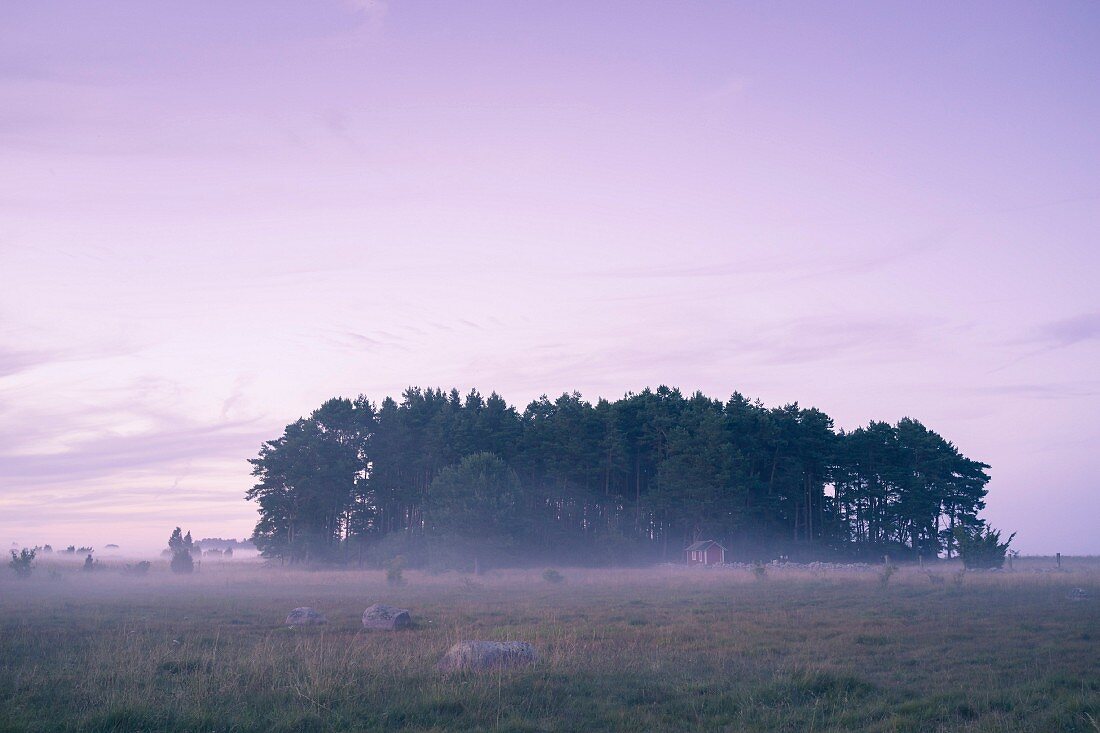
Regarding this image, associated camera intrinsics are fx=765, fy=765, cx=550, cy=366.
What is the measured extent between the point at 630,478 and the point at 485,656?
78567 mm

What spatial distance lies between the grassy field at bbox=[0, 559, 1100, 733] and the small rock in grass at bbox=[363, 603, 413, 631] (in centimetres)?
86

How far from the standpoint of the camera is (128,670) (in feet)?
46.3

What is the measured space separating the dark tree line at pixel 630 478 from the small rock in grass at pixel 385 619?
51157mm

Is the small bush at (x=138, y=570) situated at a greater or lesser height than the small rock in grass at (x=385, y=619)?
lesser

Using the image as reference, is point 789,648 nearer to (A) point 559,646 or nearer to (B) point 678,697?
(A) point 559,646

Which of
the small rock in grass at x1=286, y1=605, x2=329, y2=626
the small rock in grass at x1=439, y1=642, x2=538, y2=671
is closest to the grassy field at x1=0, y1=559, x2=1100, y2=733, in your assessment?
the small rock in grass at x1=439, y1=642, x2=538, y2=671

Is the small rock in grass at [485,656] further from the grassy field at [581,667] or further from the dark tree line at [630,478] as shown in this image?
the dark tree line at [630,478]

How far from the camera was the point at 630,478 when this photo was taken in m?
92.4

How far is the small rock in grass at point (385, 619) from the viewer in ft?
77.2

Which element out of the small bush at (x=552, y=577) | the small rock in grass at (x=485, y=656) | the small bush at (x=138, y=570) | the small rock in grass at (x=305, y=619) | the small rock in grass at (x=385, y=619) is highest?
the small rock in grass at (x=485, y=656)

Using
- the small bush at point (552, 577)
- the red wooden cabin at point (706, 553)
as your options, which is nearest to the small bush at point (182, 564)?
the small bush at point (552, 577)

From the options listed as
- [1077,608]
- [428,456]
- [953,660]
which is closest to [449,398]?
[428,456]

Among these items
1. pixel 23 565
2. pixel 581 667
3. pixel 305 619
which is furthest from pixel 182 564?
pixel 581 667

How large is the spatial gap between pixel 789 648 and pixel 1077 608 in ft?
53.0
